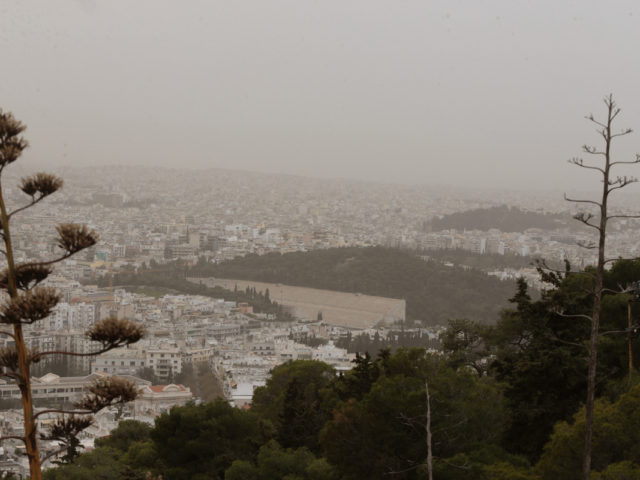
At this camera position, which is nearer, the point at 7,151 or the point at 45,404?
the point at 7,151

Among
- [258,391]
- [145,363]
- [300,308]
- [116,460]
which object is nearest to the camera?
[116,460]

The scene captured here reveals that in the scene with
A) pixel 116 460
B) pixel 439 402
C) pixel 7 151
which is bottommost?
pixel 116 460

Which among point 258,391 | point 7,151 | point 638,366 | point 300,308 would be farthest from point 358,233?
point 7,151

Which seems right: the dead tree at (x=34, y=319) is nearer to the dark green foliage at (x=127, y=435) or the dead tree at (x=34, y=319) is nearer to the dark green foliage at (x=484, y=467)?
the dark green foliage at (x=484, y=467)

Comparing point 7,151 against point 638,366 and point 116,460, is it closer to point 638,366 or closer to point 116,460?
point 638,366

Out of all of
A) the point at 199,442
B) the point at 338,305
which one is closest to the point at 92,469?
the point at 199,442

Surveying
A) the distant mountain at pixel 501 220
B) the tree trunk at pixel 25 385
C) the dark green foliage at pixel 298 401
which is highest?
the tree trunk at pixel 25 385

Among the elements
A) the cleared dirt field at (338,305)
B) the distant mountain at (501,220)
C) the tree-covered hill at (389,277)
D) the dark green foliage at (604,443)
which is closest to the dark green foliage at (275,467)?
the dark green foliage at (604,443)
